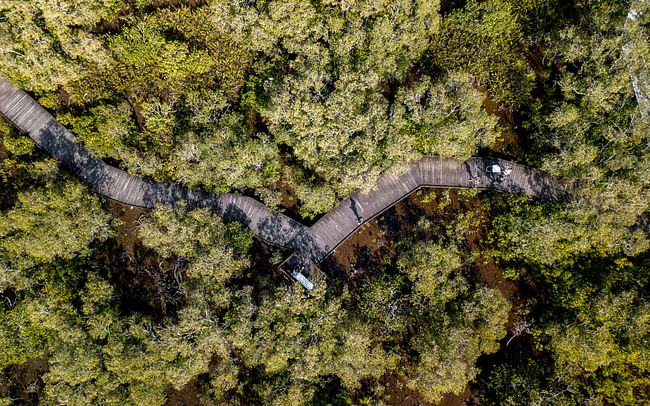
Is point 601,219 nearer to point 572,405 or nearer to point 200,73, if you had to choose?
point 572,405

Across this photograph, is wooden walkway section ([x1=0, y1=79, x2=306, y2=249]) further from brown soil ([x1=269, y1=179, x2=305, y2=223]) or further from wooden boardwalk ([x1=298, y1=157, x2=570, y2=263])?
wooden boardwalk ([x1=298, y1=157, x2=570, y2=263])

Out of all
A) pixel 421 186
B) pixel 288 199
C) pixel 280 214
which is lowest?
pixel 421 186

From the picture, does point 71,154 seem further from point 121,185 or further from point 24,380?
point 24,380

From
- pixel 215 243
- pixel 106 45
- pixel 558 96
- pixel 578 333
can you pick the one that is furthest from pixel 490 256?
pixel 106 45

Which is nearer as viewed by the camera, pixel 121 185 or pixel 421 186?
pixel 121 185

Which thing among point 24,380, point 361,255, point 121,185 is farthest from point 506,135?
point 24,380

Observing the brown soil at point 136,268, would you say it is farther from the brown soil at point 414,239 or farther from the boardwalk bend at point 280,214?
the brown soil at point 414,239
